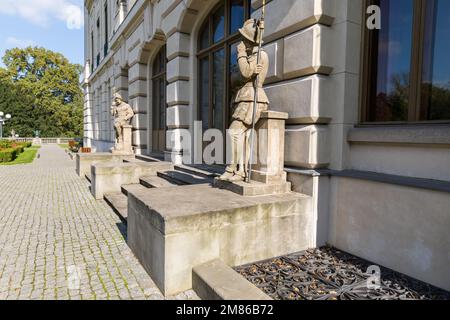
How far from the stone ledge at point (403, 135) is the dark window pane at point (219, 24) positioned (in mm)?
5384

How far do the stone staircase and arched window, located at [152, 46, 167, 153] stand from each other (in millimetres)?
4278

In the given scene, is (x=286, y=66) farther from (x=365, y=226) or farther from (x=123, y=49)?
(x=123, y=49)

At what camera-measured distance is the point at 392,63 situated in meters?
4.51

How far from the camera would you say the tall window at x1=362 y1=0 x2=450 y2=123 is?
3.93 metres

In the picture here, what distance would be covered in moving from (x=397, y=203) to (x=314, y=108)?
1763 millimetres

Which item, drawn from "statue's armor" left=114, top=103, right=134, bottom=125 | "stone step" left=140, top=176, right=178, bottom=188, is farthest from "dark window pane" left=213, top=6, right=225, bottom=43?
"statue's armor" left=114, top=103, right=134, bottom=125

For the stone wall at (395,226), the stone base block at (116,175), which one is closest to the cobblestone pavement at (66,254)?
the stone base block at (116,175)

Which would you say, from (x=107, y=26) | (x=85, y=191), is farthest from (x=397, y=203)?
(x=107, y=26)

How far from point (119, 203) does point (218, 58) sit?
4876 mm

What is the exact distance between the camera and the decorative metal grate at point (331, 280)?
3393mm

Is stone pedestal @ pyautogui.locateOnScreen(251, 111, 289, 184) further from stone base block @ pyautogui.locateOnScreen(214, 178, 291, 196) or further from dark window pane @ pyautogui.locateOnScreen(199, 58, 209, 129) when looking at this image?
dark window pane @ pyautogui.locateOnScreen(199, 58, 209, 129)

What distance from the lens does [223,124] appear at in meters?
8.62

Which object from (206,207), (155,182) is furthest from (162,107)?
(206,207)

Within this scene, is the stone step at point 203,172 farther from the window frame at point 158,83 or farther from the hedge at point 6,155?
the hedge at point 6,155
